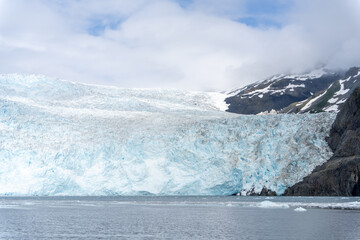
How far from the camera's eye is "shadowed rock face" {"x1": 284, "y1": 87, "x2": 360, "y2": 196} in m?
28.1

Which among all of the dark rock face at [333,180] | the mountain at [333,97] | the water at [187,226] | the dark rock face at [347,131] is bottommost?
the water at [187,226]

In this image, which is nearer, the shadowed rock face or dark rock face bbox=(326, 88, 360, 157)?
the shadowed rock face

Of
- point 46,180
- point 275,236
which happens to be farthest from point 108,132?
point 275,236

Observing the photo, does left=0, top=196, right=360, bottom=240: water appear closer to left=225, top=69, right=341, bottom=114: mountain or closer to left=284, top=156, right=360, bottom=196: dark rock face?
left=284, top=156, right=360, bottom=196: dark rock face

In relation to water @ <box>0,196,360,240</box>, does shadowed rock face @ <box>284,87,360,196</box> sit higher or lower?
higher

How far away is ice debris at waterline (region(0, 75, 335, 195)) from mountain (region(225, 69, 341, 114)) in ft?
175

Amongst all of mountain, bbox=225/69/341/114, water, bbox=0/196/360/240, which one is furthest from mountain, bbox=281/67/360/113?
water, bbox=0/196/360/240

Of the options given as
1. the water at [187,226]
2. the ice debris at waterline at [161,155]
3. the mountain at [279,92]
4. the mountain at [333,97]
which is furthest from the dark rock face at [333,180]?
the mountain at [279,92]

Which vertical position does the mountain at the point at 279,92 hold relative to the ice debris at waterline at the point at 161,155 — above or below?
above

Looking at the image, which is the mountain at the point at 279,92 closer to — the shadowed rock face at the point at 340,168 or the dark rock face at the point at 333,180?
the shadowed rock face at the point at 340,168

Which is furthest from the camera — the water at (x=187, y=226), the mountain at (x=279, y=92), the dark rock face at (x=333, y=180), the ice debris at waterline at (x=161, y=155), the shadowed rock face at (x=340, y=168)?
the mountain at (x=279, y=92)

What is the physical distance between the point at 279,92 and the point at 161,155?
244 feet

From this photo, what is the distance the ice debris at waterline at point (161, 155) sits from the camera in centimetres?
3114

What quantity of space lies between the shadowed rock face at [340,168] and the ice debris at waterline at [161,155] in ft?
2.21
